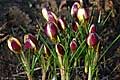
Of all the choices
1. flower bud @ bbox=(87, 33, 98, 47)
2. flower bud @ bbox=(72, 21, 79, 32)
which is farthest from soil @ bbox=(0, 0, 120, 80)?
flower bud @ bbox=(87, 33, 98, 47)

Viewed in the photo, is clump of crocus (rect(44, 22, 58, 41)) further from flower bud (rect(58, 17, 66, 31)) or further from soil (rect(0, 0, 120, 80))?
soil (rect(0, 0, 120, 80))

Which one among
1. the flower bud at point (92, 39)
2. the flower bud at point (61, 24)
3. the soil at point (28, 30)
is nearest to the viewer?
the flower bud at point (92, 39)

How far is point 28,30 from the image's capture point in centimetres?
297

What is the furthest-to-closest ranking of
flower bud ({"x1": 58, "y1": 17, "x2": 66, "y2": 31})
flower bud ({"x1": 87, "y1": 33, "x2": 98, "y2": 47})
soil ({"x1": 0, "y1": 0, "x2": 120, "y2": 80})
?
soil ({"x1": 0, "y1": 0, "x2": 120, "y2": 80}) → flower bud ({"x1": 58, "y1": 17, "x2": 66, "y2": 31}) → flower bud ({"x1": 87, "y1": 33, "x2": 98, "y2": 47})

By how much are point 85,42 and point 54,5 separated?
3.90ft

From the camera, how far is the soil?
2.54m

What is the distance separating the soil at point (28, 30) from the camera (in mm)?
2539

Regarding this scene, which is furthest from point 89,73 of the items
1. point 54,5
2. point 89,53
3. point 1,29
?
point 54,5

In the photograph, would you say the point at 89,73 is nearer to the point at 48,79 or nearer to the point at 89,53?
the point at 89,53

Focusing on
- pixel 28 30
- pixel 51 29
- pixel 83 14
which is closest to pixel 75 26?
pixel 83 14

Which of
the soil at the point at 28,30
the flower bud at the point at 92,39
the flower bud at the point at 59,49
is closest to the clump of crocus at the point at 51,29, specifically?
the flower bud at the point at 59,49

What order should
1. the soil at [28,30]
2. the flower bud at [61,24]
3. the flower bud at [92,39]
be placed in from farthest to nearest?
the soil at [28,30] → the flower bud at [61,24] → the flower bud at [92,39]

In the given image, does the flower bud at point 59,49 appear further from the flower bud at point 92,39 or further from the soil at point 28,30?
the soil at point 28,30

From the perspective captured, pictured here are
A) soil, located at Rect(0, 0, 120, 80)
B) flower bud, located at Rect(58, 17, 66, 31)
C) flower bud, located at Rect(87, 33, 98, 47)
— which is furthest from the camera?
soil, located at Rect(0, 0, 120, 80)
